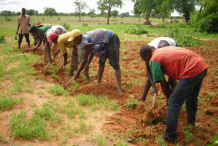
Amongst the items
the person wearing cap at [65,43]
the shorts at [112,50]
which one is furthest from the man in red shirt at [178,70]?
the person wearing cap at [65,43]

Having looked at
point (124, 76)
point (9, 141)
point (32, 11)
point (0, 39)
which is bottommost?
point (9, 141)

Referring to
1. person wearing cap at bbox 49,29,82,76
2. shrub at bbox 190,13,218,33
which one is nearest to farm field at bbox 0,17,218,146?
person wearing cap at bbox 49,29,82,76

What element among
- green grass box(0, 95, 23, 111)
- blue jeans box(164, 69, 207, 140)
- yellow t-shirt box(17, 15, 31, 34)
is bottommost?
green grass box(0, 95, 23, 111)

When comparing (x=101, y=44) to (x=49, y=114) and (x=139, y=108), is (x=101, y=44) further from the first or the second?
(x=49, y=114)

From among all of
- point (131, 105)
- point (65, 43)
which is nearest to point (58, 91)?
point (65, 43)

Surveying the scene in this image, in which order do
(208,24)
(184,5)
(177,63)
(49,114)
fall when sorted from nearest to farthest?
(177,63) < (49,114) < (208,24) < (184,5)

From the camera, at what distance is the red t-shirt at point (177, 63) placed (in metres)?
2.50

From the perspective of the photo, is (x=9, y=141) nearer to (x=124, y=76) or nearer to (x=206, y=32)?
(x=124, y=76)

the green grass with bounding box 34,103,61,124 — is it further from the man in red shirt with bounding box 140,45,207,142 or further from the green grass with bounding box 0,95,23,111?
the man in red shirt with bounding box 140,45,207,142

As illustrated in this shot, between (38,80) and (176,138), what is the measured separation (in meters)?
4.05

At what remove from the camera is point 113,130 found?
3096mm

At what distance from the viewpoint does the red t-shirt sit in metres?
2.50

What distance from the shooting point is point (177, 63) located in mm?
2547

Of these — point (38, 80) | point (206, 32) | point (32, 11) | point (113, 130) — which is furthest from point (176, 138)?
point (32, 11)
